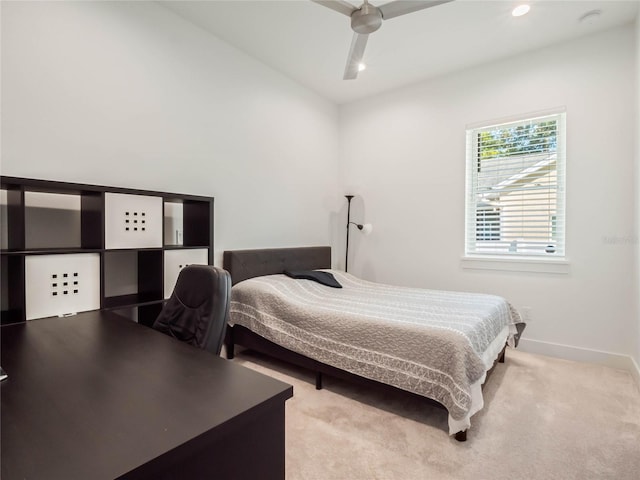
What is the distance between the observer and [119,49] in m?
2.38

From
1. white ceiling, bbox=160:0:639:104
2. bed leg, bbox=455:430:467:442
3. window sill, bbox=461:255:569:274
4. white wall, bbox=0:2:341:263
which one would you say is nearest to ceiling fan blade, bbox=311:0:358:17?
white ceiling, bbox=160:0:639:104

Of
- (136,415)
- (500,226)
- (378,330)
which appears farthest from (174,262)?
(500,226)

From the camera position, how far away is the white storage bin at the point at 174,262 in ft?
7.88

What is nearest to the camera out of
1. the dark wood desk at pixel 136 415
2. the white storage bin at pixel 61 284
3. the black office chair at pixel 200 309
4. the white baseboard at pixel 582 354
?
the dark wood desk at pixel 136 415

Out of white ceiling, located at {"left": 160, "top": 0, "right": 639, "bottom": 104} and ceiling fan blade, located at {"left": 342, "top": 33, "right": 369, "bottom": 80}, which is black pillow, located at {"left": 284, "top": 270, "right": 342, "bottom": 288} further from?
white ceiling, located at {"left": 160, "top": 0, "right": 639, "bottom": 104}

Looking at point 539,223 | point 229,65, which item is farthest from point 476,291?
point 229,65

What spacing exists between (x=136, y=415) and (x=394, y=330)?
62.8 inches

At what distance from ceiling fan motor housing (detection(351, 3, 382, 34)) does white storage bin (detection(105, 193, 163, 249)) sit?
1727mm

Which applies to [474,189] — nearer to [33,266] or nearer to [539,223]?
[539,223]

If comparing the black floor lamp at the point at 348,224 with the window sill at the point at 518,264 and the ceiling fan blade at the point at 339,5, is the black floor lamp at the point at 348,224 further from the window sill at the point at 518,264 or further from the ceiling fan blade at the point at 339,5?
the ceiling fan blade at the point at 339,5

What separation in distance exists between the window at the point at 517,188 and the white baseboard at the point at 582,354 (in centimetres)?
87

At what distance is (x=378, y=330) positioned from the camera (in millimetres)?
2139

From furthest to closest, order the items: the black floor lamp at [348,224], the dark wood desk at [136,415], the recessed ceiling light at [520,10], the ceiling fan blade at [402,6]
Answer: the black floor lamp at [348,224] < the recessed ceiling light at [520,10] < the ceiling fan blade at [402,6] < the dark wood desk at [136,415]

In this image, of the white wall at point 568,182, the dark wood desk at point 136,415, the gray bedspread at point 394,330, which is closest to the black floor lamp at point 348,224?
the white wall at point 568,182
